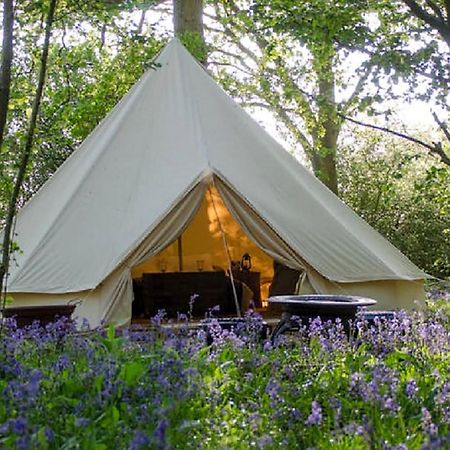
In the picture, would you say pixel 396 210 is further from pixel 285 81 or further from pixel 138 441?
pixel 138 441

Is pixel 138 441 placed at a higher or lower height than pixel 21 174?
lower

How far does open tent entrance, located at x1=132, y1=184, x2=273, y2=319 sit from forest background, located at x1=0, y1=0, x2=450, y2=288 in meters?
1.79

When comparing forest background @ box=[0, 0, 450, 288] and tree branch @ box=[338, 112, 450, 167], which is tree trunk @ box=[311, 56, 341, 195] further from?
tree branch @ box=[338, 112, 450, 167]

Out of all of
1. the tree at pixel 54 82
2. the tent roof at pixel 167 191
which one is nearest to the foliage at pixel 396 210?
the tree at pixel 54 82

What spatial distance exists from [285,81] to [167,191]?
17.8 ft

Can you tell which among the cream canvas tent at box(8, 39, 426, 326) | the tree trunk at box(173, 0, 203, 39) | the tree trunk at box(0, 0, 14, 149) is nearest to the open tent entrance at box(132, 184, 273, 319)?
the cream canvas tent at box(8, 39, 426, 326)

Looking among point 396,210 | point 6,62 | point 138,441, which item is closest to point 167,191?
point 6,62

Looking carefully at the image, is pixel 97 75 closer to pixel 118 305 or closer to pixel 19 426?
pixel 118 305

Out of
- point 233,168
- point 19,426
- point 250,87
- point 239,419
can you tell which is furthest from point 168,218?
point 250,87

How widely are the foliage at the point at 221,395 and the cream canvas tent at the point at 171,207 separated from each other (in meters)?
2.80

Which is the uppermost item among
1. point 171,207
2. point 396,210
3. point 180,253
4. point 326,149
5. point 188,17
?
point 188,17

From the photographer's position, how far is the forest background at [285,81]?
395 centimetres

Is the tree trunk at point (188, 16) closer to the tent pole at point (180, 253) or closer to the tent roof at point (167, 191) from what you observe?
the tent roof at point (167, 191)

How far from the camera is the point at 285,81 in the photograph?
11.3m
